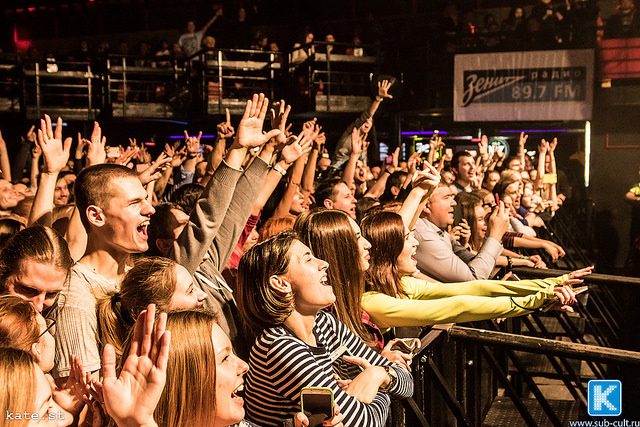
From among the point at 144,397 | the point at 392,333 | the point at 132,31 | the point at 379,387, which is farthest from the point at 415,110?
the point at 144,397

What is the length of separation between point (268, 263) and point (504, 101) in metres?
9.64

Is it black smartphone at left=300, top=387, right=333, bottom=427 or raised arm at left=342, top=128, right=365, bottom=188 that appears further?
raised arm at left=342, top=128, right=365, bottom=188

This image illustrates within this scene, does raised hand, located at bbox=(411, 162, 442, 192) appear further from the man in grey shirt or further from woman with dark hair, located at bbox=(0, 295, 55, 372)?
woman with dark hair, located at bbox=(0, 295, 55, 372)

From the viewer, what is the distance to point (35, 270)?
2.14 metres

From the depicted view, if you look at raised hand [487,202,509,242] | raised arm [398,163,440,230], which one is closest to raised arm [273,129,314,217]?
raised arm [398,163,440,230]

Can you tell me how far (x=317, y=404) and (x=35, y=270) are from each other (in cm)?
101

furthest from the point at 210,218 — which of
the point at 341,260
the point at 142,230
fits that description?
the point at 341,260

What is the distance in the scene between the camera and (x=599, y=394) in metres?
3.33

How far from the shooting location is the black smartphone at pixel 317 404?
1.74 m

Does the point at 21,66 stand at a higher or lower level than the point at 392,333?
higher

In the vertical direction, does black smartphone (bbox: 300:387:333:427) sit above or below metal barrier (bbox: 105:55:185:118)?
below

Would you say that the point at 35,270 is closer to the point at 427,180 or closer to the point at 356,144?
A: the point at 427,180

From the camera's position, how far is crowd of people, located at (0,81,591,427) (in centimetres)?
Answer: 159

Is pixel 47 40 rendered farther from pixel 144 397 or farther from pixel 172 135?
pixel 144 397
